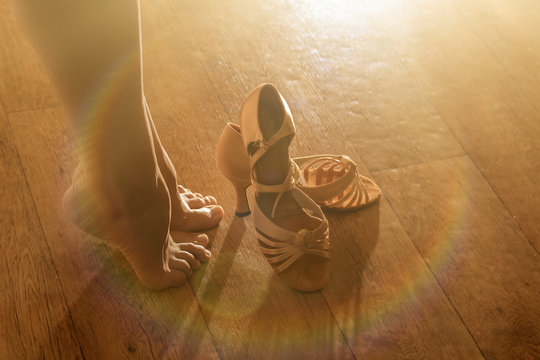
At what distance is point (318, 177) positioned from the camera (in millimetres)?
1185

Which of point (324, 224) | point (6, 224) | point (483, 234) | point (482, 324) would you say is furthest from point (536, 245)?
point (6, 224)

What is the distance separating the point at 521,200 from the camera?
3.97 ft

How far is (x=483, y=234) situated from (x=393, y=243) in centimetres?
19

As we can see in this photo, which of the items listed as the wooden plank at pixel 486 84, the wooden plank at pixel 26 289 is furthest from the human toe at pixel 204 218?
the wooden plank at pixel 486 84

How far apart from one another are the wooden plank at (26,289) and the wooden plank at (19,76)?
8.7 inches

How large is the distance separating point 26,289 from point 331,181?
24.7 inches

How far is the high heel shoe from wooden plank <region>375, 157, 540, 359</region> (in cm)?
24

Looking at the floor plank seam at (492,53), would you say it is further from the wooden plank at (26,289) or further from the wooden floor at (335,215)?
the wooden plank at (26,289)

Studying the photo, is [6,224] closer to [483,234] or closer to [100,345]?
[100,345]

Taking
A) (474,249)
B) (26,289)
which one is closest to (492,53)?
(474,249)

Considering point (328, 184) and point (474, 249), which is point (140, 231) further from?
point (474, 249)

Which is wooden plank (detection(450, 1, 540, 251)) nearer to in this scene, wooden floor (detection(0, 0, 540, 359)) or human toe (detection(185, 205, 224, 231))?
wooden floor (detection(0, 0, 540, 359))

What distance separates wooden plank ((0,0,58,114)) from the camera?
1320 mm

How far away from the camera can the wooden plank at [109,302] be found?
36.8 inches
